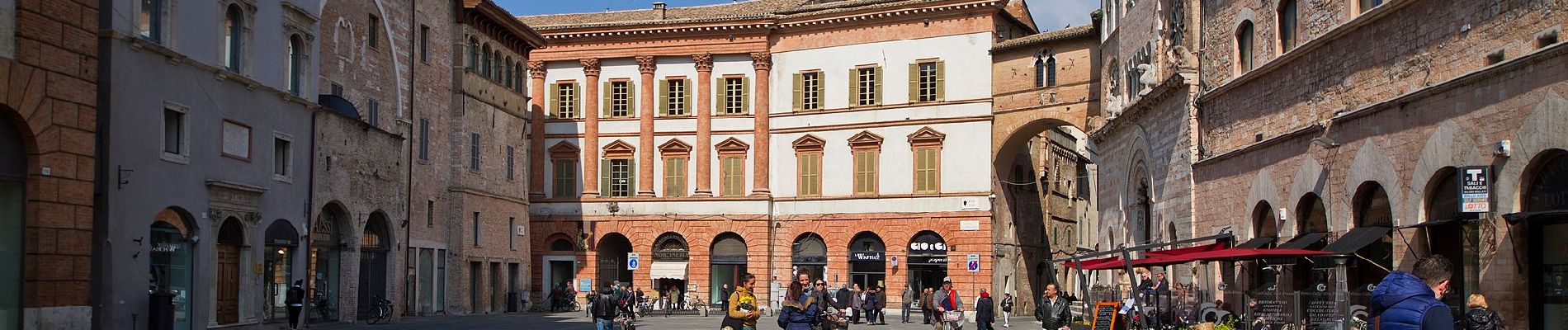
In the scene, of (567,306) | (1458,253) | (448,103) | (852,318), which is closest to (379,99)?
(448,103)

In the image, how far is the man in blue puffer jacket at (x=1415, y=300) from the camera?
8844mm

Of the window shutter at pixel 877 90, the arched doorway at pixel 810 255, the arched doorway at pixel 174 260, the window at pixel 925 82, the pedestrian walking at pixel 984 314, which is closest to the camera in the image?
the arched doorway at pixel 174 260

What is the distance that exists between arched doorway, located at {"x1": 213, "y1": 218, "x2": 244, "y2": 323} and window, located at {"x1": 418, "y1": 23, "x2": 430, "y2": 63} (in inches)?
485

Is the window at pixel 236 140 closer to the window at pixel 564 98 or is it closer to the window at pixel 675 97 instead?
the window at pixel 675 97

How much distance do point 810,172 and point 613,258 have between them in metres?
7.84

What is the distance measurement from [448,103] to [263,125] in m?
13.5

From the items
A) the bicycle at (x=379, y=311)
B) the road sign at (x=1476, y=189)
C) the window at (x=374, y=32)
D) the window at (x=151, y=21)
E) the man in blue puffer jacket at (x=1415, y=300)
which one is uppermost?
the window at (x=374, y=32)

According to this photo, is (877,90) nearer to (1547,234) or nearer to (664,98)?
(664,98)

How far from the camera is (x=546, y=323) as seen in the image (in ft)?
120

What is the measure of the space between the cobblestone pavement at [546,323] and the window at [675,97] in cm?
1004

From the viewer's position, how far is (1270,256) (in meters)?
21.1

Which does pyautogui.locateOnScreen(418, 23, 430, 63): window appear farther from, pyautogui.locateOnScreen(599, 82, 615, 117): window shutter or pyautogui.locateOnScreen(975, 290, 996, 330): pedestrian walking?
pyautogui.locateOnScreen(975, 290, 996, 330): pedestrian walking

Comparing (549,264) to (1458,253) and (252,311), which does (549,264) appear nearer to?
(252,311)

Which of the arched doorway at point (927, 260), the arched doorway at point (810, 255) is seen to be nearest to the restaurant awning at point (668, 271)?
the arched doorway at point (810, 255)
